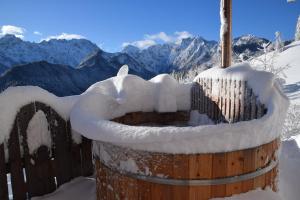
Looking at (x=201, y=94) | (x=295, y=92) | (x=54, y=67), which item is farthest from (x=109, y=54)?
(x=201, y=94)

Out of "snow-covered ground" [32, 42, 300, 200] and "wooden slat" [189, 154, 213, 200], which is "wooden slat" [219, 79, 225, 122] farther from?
"wooden slat" [189, 154, 213, 200]

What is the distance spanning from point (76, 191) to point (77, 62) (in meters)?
190

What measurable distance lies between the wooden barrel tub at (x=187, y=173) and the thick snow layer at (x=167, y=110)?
0.07 metres

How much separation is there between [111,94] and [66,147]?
0.91 m

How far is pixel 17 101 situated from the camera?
3.42m

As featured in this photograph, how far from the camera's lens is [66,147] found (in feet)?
12.5

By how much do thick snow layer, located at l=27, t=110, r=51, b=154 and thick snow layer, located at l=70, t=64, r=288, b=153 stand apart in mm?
613

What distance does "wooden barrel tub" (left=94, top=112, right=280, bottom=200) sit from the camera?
7.06 feet

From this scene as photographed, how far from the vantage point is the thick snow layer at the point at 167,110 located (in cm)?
212

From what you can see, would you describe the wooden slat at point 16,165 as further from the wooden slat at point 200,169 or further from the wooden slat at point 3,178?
the wooden slat at point 200,169

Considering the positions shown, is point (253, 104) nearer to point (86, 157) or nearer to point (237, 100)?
point (237, 100)

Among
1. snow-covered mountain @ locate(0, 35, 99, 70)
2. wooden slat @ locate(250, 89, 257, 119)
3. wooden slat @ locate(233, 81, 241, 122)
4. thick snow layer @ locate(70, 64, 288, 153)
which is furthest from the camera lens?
snow-covered mountain @ locate(0, 35, 99, 70)

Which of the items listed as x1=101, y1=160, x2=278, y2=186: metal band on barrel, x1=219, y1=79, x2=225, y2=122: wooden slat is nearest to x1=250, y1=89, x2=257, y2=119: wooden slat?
x1=219, y1=79, x2=225, y2=122: wooden slat

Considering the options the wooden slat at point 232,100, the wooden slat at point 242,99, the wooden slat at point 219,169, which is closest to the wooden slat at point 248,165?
the wooden slat at point 219,169
